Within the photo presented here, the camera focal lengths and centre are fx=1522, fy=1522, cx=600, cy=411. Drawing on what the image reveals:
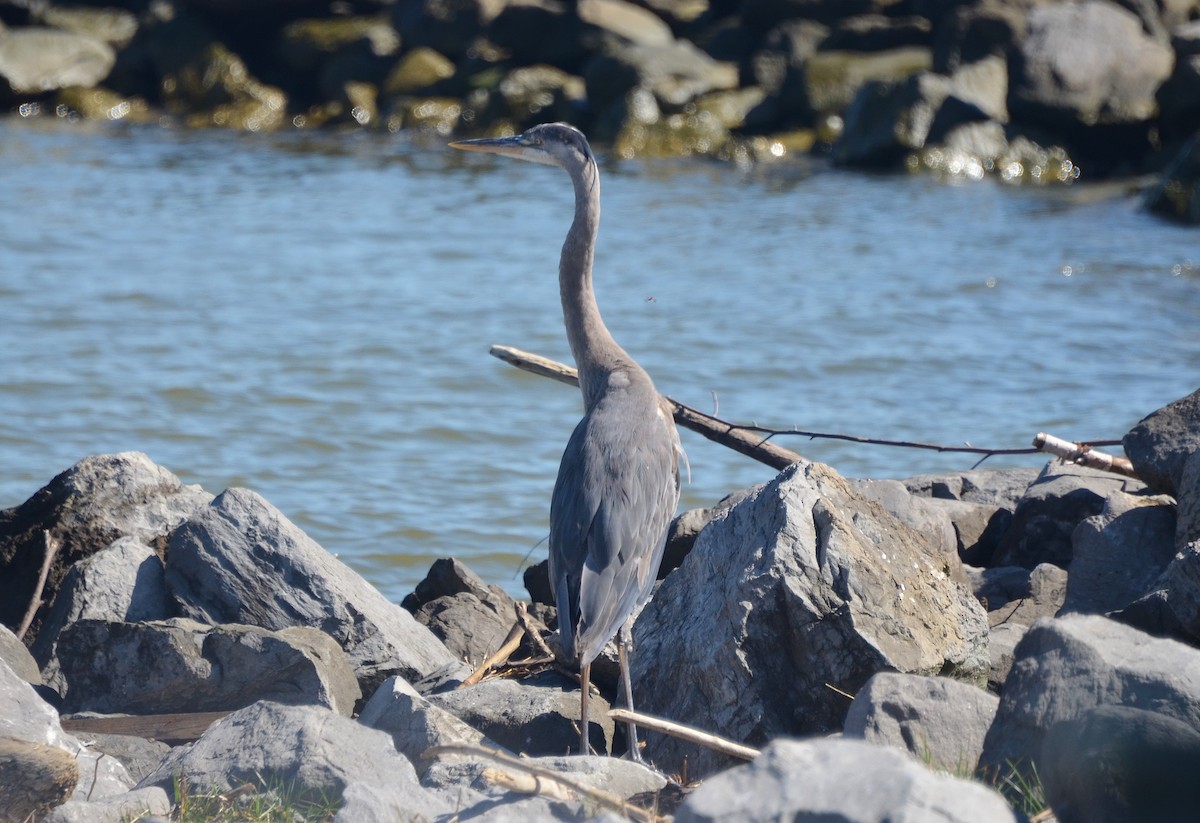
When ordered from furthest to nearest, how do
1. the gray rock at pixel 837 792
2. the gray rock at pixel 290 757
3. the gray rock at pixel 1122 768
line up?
the gray rock at pixel 290 757, the gray rock at pixel 1122 768, the gray rock at pixel 837 792

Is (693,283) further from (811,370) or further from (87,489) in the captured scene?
(87,489)

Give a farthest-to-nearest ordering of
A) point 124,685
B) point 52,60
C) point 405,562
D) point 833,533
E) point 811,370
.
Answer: point 52,60 → point 811,370 → point 405,562 → point 124,685 → point 833,533

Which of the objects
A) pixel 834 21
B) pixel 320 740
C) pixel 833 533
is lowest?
pixel 320 740

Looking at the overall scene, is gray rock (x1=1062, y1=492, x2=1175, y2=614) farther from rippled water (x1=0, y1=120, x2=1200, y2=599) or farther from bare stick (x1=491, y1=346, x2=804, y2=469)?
rippled water (x1=0, y1=120, x2=1200, y2=599)

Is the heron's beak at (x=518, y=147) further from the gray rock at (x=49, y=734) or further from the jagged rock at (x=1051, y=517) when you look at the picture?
the gray rock at (x=49, y=734)

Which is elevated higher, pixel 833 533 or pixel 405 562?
pixel 833 533

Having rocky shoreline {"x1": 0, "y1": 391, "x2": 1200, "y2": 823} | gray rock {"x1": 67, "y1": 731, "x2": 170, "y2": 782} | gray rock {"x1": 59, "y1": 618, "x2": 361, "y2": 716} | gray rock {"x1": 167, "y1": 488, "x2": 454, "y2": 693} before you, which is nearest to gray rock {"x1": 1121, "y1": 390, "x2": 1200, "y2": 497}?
rocky shoreline {"x1": 0, "y1": 391, "x2": 1200, "y2": 823}

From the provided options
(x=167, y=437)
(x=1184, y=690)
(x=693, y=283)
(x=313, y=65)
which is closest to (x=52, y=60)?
(x=313, y=65)

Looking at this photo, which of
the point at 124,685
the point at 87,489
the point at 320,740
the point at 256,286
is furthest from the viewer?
the point at 256,286

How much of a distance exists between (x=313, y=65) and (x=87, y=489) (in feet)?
69.0

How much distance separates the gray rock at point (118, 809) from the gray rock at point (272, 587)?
137 centimetres

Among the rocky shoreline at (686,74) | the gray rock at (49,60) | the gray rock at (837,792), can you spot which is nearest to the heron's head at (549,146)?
the gray rock at (837,792)

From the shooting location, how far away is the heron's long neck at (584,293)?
16.5ft

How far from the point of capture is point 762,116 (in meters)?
21.9
